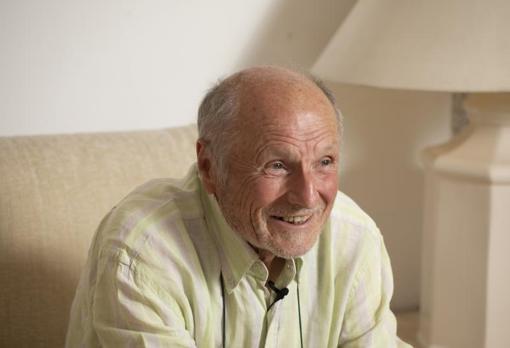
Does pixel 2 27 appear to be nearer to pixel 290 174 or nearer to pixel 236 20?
pixel 236 20

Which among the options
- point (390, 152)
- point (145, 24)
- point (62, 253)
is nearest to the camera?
point (62, 253)

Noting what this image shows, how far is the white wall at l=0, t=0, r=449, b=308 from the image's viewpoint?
77.0 inches

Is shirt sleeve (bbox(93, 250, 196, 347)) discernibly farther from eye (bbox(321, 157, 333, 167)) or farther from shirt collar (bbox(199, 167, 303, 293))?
eye (bbox(321, 157, 333, 167))

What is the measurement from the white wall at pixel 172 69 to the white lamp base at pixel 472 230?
35 centimetres

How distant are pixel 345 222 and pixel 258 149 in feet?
0.91

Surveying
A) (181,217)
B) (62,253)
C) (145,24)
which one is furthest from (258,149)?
(145,24)

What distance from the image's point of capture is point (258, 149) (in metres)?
1.34

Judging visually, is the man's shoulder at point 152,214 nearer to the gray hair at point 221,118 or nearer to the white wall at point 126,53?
the gray hair at point 221,118

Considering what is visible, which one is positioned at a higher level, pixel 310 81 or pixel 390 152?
pixel 310 81

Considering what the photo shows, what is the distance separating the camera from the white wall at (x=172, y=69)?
1956 mm

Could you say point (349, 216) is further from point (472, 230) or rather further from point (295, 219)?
point (472, 230)

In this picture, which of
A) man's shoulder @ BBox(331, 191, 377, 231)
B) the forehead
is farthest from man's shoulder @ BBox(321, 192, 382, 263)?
the forehead

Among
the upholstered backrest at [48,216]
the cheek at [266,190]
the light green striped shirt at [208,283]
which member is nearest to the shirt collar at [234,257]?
the light green striped shirt at [208,283]

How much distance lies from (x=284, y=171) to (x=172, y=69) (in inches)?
32.7
